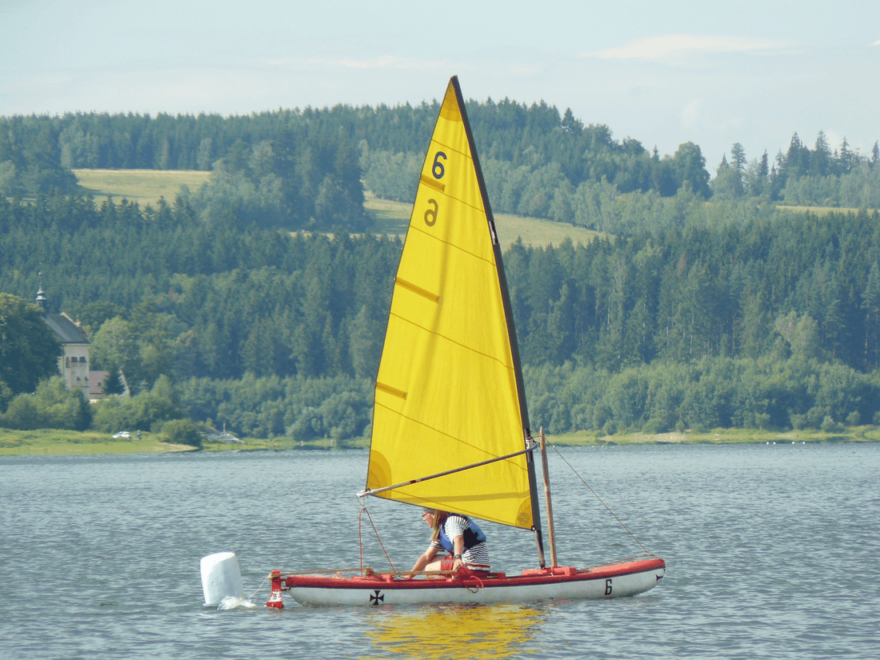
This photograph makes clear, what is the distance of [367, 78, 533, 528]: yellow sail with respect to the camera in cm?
3014

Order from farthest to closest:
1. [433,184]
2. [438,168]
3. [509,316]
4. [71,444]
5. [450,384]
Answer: [71,444], [450,384], [509,316], [433,184], [438,168]

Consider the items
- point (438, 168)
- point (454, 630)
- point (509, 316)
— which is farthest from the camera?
point (509, 316)

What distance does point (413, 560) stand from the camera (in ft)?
149

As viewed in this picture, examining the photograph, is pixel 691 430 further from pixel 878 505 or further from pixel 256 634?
pixel 256 634

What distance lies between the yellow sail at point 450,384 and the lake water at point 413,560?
303 cm

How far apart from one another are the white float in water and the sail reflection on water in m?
4.03

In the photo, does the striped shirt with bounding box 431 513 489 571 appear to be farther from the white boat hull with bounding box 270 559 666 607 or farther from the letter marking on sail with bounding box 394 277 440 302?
the letter marking on sail with bounding box 394 277 440 302

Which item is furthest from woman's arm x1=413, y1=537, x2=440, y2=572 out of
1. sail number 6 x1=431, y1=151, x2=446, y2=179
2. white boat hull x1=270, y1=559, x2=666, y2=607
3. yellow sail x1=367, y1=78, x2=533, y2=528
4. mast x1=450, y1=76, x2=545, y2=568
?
sail number 6 x1=431, y1=151, x2=446, y2=179

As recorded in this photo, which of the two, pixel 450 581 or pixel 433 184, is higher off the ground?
pixel 433 184

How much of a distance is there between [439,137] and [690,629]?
1250 centimetres

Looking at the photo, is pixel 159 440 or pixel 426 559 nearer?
pixel 426 559

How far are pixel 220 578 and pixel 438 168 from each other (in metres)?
12.0

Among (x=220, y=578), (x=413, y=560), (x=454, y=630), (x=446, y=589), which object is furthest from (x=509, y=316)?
(x=413, y=560)

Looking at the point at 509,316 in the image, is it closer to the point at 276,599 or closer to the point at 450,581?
the point at 450,581
